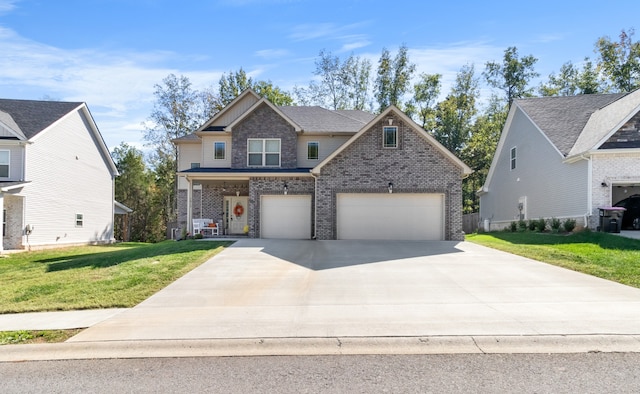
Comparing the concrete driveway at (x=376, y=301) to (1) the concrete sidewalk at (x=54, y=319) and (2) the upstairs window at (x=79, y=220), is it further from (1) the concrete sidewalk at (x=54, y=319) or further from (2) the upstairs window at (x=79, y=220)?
(2) the upstairs window at (x=79, y=220)

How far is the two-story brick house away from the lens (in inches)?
757

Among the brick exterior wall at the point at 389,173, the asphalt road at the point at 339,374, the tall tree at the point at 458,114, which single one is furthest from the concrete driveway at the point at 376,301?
the tall tree at the point at 458,114

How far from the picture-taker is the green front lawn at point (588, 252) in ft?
36.3

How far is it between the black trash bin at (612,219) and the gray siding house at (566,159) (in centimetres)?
58

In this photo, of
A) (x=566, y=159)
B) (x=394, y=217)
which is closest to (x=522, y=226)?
(x=566, y=159)

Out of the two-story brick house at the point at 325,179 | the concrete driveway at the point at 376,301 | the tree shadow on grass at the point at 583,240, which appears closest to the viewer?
the concrete driveway at the point at 376,301

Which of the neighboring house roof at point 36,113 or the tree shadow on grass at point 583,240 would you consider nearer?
the tree shadow on grass at point 583,240

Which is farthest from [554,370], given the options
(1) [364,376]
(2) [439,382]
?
(1) [364,376]

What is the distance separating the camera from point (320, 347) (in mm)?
5988

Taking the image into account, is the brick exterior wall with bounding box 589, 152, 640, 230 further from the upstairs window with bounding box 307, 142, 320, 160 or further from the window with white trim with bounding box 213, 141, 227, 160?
the window with white trim with bounding box 213, 141, 227, 160

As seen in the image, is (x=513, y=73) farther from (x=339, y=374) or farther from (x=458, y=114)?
(x=339, y=374)

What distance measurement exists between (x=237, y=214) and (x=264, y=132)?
4.28 meters

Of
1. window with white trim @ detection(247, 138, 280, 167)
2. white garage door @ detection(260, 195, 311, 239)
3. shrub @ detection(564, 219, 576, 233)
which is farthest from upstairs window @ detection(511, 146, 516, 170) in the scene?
window with white trim @ detection(247, 138, 280, 167)

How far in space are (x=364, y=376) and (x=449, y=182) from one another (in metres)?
15.2
